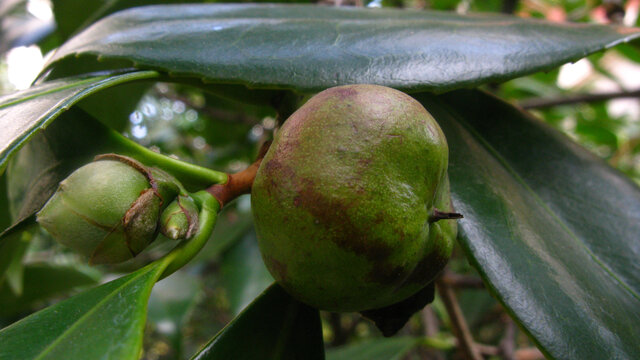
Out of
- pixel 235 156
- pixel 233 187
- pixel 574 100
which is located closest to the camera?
pixel 233 187

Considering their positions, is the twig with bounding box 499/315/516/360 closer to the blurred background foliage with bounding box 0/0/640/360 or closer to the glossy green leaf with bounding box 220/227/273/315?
the blurred background foliage with bounding box 0/0/640/360

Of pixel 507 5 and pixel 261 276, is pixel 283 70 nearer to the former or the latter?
pixel 261 276

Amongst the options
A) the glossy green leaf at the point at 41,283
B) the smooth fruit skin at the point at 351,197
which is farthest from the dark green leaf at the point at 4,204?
the glossy green leaf at the point at 41,283

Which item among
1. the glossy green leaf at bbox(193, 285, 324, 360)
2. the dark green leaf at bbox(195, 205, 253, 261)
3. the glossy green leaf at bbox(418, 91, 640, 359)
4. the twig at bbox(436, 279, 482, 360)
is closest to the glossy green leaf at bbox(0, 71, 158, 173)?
the glossy green leaf at bbox(193, 285, 324, 360)

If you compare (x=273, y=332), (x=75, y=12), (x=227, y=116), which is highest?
(x=75, y=12)

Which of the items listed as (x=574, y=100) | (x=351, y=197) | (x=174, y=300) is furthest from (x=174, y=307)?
(x=574, y=100)

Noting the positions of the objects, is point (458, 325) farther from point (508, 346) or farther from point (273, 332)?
point (273, 332)

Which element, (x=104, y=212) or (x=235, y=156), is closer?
(x=104, y=212)

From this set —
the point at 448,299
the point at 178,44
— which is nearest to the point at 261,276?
the point at 448,299
